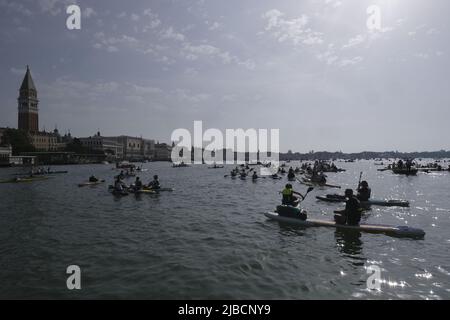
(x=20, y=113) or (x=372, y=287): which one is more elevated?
(x=20, y=113)

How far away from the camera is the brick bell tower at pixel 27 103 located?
550 ft

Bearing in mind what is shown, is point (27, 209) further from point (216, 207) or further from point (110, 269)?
point (110, 269)

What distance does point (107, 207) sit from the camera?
26.9 metres

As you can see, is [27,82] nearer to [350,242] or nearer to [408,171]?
[408,171]

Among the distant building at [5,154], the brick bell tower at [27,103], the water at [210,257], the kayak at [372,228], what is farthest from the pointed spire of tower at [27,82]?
the kayak at [372,228]

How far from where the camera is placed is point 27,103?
16788cm

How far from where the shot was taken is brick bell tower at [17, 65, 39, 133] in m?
168

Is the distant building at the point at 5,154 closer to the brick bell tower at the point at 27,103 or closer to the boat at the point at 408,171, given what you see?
the brick bell tower at the point at 27,103

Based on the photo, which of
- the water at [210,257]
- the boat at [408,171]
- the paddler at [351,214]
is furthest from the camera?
the boat at [408,171]

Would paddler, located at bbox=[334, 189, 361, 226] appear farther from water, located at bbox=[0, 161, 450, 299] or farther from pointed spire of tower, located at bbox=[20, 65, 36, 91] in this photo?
pointed spire of tower, located at bbox=[20, 65, 36, 91]

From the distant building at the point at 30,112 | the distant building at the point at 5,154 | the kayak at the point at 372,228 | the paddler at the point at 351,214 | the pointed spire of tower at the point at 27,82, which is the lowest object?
the kayak at the point at 372,228

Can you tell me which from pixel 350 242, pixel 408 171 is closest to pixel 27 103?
pixel 408 171

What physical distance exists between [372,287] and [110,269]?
918 centimetres
